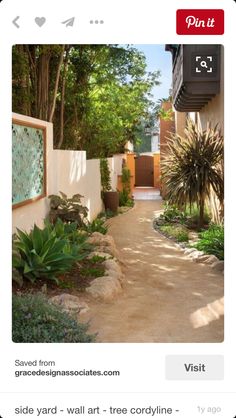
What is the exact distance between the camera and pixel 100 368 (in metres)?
2.71

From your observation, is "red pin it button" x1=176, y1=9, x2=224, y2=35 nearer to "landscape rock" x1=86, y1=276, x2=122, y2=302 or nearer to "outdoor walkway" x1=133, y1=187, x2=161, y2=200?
"landscape rock" x1=86, y1=276, x2=122, y2=302

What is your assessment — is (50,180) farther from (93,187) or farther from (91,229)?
(93,187)

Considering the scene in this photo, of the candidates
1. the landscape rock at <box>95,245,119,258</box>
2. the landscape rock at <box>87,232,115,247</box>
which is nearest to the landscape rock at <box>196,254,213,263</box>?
the landscape rock at <box>95,245,119,258</box>

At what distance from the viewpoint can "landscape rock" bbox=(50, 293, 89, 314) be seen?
4.96 meters

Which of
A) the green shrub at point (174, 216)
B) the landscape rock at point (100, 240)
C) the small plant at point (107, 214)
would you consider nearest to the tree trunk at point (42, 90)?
the landscape rock at point (100, 240)

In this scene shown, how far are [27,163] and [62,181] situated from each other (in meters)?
2.40

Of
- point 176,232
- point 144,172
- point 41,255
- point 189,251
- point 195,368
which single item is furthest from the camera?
point 144,172

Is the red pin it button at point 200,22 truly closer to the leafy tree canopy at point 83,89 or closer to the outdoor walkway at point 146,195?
the leafy tree canopy at point 83,89

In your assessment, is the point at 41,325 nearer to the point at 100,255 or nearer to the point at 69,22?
the point at 69,22

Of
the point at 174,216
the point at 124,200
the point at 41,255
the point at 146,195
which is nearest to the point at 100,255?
the point at 41,255

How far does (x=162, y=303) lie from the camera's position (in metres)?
5.75

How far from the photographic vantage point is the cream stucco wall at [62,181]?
6.74 metres
